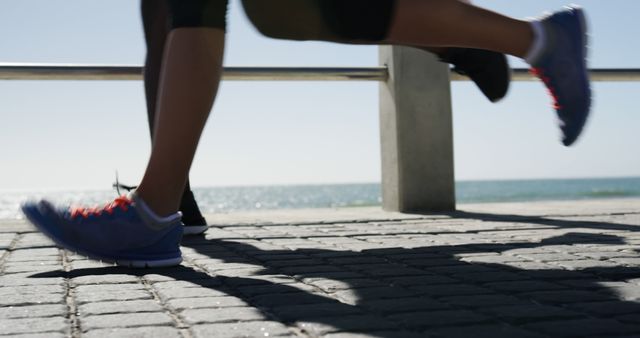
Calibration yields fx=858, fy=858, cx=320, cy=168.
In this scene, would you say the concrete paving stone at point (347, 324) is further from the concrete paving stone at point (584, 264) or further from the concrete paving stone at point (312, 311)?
the concrete paving stone at point (584, 264)

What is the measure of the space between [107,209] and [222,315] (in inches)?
32.6

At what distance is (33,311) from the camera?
1.78 m

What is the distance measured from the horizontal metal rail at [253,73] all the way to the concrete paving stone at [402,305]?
289 cm

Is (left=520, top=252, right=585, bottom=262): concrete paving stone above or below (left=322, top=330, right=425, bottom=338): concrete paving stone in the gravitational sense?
below

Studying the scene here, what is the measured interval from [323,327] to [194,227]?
6.47 feet

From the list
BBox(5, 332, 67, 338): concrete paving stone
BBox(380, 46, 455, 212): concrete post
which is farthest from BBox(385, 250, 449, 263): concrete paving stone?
BBox(380, 46, 455, 212): concrete post

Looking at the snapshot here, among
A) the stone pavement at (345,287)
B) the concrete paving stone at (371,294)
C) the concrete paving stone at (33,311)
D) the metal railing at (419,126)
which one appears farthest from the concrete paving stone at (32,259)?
the metal railing at (419,126)

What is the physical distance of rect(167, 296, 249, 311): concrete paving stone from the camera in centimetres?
180

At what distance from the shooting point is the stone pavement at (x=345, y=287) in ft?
5.16

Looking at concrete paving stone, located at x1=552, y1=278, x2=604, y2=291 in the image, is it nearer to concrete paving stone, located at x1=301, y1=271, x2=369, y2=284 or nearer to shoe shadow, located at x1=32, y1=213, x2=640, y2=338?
shoe shadow, located at x1=32, y1=213, x2=640, y2=338

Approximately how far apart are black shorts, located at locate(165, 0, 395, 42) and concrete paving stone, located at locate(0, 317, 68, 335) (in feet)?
3.17

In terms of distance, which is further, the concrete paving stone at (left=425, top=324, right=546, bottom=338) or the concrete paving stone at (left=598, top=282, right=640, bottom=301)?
the concrete paving stone at (left=598, top=282, right=640, bottom=301)

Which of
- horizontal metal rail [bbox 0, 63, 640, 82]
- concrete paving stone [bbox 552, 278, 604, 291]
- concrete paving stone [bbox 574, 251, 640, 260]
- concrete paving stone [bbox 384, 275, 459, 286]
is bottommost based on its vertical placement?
concrete paving stone [bbox 574, 251, 640, 260]

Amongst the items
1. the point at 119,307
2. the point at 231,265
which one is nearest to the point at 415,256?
the point at 231,265
